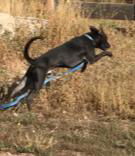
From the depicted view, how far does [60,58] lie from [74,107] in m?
0.67

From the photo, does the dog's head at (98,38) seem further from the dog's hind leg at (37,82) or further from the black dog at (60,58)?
the dog's hind leg at (37,82)

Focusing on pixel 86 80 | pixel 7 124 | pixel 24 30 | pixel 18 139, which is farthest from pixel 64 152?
pixel 24 30

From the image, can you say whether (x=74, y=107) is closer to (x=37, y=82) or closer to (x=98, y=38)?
(x=37, y=82)

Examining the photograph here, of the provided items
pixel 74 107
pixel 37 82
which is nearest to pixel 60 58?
pixel 37 82

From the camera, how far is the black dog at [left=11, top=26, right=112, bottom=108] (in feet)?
17.8

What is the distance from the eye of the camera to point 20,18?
778 centimetres

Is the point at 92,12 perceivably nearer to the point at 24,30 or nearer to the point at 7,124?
the point at 24,30

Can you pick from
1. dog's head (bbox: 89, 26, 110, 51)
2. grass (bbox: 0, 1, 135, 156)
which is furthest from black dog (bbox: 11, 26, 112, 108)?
grass (bbox: 0, 1, 135, 156)

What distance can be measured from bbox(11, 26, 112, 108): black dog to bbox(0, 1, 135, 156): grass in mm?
260

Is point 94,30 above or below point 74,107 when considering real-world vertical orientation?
above

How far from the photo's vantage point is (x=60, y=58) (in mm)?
5617

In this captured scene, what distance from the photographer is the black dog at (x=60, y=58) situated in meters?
5.42

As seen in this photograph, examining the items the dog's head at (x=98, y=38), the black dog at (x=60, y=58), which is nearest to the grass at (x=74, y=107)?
the black dog at (x=60, y=58)

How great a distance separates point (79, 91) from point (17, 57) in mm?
1651
